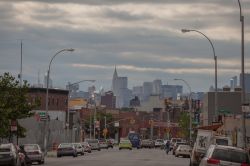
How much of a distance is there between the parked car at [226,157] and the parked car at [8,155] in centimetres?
1450

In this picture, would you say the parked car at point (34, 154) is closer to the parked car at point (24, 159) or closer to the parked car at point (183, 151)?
the parked car at point (24, 159)

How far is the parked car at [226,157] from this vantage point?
77.4 feet

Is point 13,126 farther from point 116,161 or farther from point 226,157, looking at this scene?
point 226,157

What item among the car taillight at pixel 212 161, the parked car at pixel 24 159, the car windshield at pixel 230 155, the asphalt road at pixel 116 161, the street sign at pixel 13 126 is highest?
the street sign at pixel 13 126

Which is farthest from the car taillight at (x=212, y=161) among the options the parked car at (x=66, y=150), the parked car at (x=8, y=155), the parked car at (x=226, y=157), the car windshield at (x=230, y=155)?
the parked car at (x=66, y=150)

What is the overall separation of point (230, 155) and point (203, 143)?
1640cm

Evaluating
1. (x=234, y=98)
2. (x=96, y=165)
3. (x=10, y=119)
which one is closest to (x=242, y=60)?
(x=96, y=165)

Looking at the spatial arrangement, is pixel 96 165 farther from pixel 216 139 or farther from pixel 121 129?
pixel 121 129

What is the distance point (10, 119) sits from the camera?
51125mm

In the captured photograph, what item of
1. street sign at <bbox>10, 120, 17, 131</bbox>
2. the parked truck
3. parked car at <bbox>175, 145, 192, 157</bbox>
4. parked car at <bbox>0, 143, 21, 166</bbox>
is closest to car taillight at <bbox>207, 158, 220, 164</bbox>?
the parked truck

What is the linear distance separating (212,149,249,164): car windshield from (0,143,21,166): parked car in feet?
49.4

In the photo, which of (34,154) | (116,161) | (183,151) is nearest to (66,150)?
(183,151)

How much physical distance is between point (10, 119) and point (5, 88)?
8.11 feet

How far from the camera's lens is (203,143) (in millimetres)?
40406
